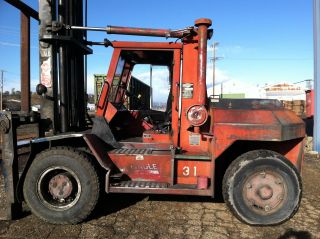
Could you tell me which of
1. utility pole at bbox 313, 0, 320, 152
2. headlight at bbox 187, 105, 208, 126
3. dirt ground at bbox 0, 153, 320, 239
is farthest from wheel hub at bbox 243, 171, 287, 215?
utility pole at bbox 313, 0, 320, 152

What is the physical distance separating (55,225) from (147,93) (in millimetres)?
2737

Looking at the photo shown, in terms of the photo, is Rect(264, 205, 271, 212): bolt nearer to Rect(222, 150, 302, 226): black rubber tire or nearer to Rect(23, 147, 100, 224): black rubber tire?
Rect(222, 150, 302, 226): black rubber tire

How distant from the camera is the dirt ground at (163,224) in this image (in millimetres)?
4797

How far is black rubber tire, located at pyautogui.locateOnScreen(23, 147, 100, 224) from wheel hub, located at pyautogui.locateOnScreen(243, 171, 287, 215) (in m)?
2.03

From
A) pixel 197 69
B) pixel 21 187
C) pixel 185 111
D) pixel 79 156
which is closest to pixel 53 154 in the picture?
pixel 79 156

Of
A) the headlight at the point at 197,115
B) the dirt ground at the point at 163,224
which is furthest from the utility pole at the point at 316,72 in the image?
the headlight at the point at 197,115

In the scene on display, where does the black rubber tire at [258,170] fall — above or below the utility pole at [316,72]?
below

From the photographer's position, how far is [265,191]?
512cm

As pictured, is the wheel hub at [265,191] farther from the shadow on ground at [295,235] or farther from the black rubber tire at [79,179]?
the black rubber tire at [79,179]

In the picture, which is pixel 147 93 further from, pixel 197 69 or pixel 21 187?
pixel 21 187

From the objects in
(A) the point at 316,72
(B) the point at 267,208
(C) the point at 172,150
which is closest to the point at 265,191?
(B) the point at 267,208

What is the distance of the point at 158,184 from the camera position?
5285 millimetres

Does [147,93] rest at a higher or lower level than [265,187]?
higher

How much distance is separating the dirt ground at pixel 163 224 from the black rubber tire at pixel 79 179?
126 mm
